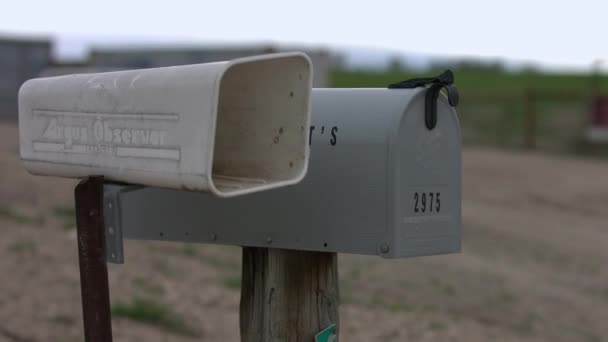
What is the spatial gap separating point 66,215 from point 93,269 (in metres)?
5.23

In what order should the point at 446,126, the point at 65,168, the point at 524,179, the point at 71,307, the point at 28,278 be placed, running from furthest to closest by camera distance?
the point at 524,179 < the point at 28,278 < the point at 71,307 < the point at 446,126 < the point at 65,168

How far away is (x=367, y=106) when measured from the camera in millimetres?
2650

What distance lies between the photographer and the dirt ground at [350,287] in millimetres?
5270

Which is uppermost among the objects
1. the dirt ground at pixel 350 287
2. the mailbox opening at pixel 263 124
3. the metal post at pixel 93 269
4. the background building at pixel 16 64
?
the mailbox opening at pixel 263 124

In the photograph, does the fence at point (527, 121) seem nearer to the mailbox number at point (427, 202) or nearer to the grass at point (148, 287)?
the grass at point (148, 287)

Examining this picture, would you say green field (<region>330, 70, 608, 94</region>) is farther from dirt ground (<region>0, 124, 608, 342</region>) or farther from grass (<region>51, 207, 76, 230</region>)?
grass (<region>51, 207, 76, 230</region>)

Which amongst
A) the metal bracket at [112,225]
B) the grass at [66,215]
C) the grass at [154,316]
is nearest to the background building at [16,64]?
the grass at [66,215]

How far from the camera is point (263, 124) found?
251 cm

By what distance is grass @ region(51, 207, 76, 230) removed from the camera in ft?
23.4

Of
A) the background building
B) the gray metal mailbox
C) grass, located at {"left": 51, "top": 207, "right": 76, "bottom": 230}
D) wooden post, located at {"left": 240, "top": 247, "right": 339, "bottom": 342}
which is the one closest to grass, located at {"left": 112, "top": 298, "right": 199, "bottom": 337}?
grass, located at {"left": 51, "top": 207, "right": 76, "bottom": 230}

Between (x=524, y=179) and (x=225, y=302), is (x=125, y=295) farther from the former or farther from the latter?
(x=524, y=179)

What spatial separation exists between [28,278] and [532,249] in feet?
16.5

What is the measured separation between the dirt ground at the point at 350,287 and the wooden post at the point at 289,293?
2.21 metres

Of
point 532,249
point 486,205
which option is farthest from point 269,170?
point 486,205
